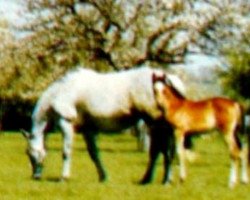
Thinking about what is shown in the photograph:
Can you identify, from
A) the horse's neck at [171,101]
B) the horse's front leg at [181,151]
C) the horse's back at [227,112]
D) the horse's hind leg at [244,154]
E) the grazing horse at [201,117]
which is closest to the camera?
the horse's back at [227,112]

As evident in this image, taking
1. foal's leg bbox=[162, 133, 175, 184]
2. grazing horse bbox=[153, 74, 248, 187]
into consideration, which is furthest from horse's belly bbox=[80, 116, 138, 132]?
grazing horse bbox=[153, 74, 248, 187]

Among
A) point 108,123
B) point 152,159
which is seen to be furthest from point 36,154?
point 152,159

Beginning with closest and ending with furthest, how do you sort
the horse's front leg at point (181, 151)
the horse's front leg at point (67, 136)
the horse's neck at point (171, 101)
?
the horse's front leg at point (181, 151)
the horse's neck at point (171, 101)
the horse's front leg at point (67, 136)

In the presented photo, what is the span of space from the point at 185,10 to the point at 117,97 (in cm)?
3061

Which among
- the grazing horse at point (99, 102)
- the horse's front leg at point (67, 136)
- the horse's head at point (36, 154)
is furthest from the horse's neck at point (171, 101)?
the horse's head at point (36, 154)

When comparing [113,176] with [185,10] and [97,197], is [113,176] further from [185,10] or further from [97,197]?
[185,10]

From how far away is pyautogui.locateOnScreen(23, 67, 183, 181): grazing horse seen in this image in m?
19.4

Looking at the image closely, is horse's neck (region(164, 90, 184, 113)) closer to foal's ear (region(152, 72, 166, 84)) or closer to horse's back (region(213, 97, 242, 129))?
foal's ear (region(152, 72, 166, 84))

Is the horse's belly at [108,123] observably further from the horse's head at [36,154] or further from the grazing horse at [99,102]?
the horse's head at [36,154]

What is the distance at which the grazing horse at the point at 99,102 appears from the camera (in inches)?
765

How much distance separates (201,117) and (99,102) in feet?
7.17

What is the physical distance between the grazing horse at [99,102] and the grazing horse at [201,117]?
0.28m

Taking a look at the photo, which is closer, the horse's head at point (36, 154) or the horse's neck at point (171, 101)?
the horse's neck at point (171, 101)

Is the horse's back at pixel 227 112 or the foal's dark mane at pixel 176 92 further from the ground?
the foal's dark mane at pixel 176 92
